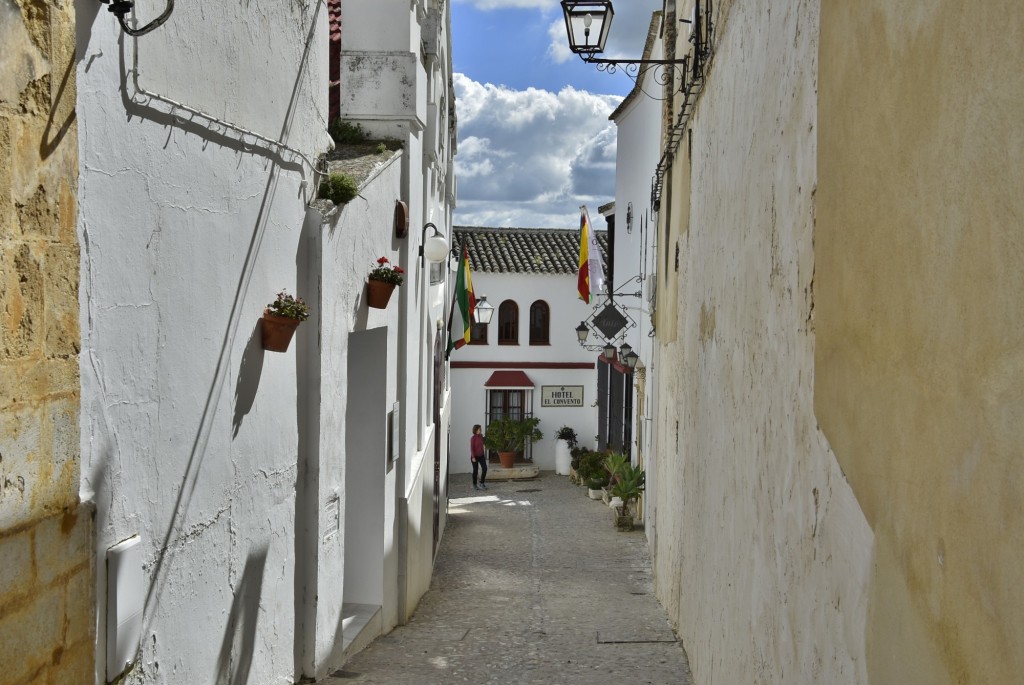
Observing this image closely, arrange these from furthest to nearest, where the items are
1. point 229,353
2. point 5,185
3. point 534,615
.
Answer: point 534,615 < point 229,353 < point 5,185

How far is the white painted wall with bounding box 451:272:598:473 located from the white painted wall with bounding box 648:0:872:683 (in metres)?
19.2

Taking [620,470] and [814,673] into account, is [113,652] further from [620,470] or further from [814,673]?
[620,470]

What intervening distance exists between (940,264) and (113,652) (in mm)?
3115

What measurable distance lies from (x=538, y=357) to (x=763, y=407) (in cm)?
2329

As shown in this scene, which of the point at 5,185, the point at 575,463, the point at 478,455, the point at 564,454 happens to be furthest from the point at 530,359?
the point at 5,185

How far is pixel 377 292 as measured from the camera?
8.29 metres

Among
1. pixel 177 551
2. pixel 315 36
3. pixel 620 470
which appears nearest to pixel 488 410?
pixel 620 470

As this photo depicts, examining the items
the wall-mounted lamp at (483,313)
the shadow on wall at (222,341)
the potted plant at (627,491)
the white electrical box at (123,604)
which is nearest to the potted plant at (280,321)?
the shadow on wall at (222,341)

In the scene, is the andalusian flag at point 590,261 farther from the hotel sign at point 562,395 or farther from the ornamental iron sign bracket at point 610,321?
the hotel sign at point 562,395

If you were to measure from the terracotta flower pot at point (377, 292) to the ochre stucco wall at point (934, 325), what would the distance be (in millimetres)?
5277

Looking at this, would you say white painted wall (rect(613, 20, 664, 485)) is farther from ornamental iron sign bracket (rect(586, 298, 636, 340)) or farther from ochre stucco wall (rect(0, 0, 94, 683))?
ochre stucco wall (rect(0, 0, 94, 683))

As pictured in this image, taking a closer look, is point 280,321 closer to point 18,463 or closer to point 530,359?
point 18,463

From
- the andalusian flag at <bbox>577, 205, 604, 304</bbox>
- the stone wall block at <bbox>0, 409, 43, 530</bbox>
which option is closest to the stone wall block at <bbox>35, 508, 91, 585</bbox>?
the stone wall block at <bbox>0, 409, 43, 530</bbox>

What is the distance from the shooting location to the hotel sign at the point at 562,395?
91.8ft
